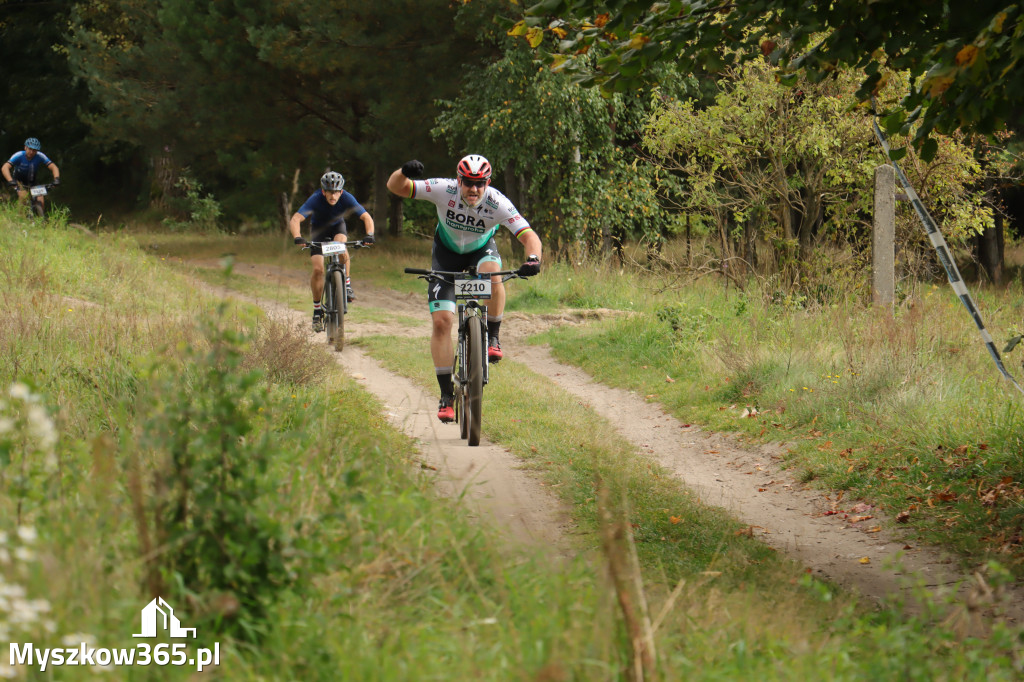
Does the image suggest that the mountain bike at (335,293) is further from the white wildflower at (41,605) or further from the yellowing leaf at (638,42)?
the white wildflower at (41,605)

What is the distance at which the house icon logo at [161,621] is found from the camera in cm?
287

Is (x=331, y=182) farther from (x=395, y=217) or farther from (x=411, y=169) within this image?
(x=395, y=217)

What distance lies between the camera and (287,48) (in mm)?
22062

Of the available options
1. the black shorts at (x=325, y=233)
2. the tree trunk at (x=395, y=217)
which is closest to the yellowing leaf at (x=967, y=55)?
the black shorts at (x=325, y=233)

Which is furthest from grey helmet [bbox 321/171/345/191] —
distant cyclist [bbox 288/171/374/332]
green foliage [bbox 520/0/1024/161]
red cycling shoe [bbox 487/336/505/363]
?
green foliage [bbox 520/0/1024/161]

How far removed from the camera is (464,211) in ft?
25.1

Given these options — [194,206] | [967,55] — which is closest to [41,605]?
[967,55]

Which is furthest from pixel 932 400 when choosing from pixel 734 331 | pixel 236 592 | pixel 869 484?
pixel 236 592

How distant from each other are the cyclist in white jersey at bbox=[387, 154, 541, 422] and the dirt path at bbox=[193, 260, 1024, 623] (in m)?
0.55

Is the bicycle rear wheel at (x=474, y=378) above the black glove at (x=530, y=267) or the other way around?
the other way around

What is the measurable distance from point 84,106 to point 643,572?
36524 millimetres

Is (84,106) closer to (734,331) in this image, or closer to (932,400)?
(734,331)

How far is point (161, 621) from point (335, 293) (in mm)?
8672

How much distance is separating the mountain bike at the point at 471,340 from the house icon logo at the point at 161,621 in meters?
4.12
